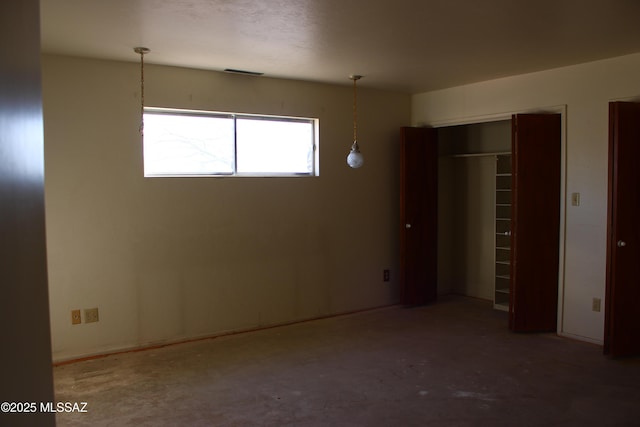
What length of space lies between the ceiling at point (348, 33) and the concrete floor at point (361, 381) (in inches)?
93.9

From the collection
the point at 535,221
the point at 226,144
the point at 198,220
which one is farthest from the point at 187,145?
the point at 535,221

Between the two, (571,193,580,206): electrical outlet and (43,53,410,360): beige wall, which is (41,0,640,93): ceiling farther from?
(571,193,580,206): electrical outlet

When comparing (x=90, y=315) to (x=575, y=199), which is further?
(x=575, y=199)

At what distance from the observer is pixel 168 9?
115 inches

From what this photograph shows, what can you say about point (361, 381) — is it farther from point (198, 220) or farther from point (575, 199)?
point (575, 199)

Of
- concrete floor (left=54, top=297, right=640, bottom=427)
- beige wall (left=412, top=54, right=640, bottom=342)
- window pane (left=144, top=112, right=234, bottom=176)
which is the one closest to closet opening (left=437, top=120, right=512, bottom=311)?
beige wall (left=412, top=54, right=640, bottom=342)

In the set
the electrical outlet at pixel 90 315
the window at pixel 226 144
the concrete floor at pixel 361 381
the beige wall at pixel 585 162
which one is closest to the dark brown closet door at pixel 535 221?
the beige wall at pixel 585 162

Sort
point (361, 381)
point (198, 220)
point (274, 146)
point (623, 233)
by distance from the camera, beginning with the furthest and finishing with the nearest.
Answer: point (274, 146), point (198, 220), point (623, 233), point (361, 381)

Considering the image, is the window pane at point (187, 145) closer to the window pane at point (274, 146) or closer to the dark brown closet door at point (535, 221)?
the window pane at point (274, 146)

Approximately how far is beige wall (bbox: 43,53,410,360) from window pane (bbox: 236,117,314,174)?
0.13 m

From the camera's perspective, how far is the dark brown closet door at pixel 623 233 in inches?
151

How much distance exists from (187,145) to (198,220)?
679mm

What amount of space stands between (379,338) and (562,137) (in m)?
2.43

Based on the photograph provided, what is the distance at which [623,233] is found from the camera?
389cm
